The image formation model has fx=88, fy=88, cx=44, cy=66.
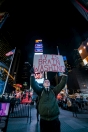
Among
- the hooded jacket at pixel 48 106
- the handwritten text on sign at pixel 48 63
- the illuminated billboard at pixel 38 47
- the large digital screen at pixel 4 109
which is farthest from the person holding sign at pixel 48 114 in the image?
the illuminated billboard at pixel 38 47

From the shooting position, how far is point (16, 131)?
4289 millimetres

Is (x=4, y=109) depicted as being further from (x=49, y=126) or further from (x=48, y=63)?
(x=48, y=63)

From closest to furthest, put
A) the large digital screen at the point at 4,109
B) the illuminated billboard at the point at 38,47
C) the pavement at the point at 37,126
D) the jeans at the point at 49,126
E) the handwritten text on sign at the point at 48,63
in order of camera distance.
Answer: the jeans at the point at 49,126
the large digital screen at the point at 4,109
the handwritten text on sign at the point at 48,63
the pavement at the point at 37,126
the illuminated billboard at the point at 38,47

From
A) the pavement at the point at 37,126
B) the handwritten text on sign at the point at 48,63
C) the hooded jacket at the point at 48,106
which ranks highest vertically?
the handwritten text on sign at the point at 48,63

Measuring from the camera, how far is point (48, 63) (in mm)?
4012

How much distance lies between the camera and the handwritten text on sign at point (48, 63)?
3.84 m

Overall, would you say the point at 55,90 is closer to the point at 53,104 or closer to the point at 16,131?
the point at 53,104

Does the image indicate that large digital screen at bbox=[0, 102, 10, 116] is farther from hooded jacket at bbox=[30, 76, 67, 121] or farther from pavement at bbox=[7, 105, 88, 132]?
hooded jacket at bbox=[30, 76, 67, 121]

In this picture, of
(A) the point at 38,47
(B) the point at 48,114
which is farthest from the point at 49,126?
(A) the point at 38,47

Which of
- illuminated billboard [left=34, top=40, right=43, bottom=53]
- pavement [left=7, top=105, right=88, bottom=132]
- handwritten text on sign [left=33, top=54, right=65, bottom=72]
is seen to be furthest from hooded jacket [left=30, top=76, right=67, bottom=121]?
illuminated billboard [left=34, top=40, right=43, bottom=53]

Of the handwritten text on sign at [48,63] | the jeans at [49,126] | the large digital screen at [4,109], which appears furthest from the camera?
the handwritten text on sign at [48,63]

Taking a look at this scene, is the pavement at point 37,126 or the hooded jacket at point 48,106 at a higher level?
the hooded jacket at point 48,106

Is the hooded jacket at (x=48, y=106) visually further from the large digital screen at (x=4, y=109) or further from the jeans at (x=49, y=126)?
the large digital screen at (x=4, y=109)

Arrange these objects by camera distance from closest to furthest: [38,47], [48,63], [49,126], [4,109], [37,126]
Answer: [49,126] → [4,109] → [48,63] → [37,126] → [38,47]
